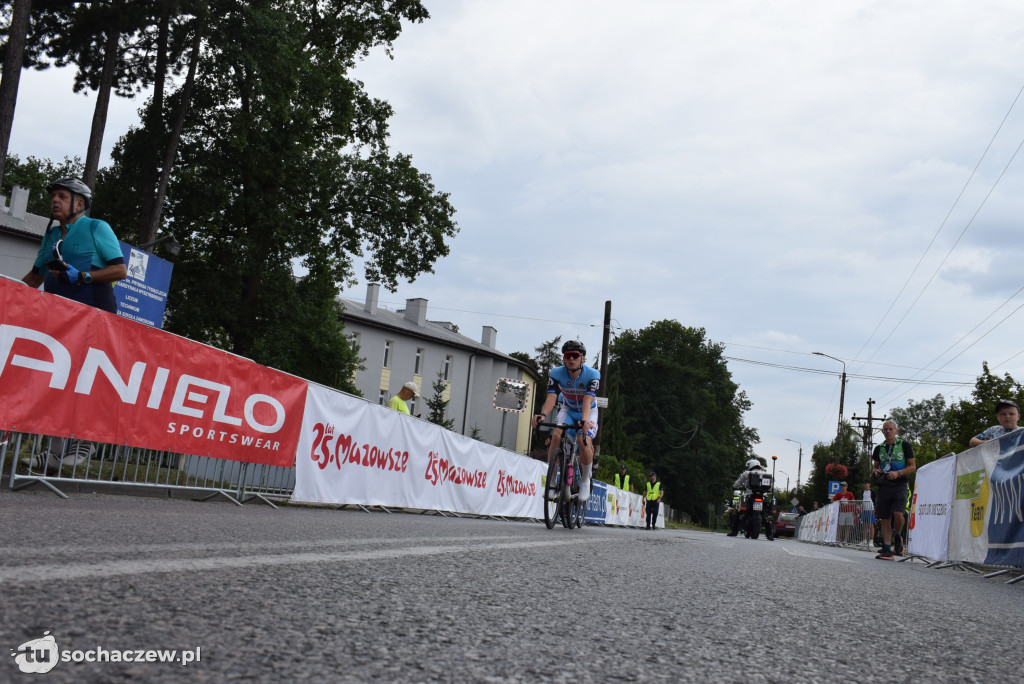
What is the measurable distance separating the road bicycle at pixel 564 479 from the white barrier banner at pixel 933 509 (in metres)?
5.59

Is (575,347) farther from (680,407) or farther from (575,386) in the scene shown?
(680,407)

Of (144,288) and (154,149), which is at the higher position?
(154,149)

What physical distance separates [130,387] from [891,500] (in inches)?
431

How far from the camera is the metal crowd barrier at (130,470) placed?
7.30 m

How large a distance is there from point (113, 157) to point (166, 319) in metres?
6.30

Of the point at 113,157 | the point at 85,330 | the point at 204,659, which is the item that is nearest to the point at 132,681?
the point at 204,659

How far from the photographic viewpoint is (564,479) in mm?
10695

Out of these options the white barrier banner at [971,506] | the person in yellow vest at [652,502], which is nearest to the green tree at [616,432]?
the person in yellow vest at [652,502]

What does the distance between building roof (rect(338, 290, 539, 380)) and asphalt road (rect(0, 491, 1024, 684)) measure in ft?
189

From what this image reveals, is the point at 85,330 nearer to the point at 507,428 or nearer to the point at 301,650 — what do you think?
the point at 301,650

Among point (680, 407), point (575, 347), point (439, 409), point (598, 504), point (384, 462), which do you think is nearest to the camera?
point (575, 347)

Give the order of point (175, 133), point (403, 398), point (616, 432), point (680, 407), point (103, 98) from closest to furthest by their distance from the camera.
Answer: point (403, 398) → point (103, 98) → point (175, 133) → point (616, 432) → point (680, 407)

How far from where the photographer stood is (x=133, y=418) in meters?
8.08

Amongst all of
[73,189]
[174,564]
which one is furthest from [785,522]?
[174,564]
